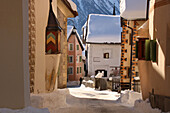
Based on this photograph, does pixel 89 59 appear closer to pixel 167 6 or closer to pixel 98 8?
pixel 167 6

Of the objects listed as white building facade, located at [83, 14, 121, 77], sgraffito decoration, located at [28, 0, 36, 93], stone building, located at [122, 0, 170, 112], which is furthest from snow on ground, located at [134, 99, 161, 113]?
white building facade, located at [83, 14, 121, 77]

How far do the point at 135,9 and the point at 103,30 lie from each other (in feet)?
46.3

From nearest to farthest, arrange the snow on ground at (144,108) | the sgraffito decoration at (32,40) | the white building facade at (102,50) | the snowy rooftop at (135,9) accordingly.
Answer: the sgraffito decoration at (32,40) < the snow on ground at (144,108) < the snowy rooftop at (135,9) < the white building facade at (102,50)

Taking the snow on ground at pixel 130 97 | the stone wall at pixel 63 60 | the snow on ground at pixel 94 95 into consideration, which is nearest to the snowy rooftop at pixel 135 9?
the stone wall at pixel 63 60

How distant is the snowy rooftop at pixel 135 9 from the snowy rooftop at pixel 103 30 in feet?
42.5

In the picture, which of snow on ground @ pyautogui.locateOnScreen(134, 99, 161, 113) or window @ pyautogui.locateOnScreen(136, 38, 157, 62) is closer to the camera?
snow on ground @ pyautogui.locateOnScreen(134, 99, 161, 113)

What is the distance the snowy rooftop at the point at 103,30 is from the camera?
962 inches

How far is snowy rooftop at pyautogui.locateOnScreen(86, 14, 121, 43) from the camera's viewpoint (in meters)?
24.4

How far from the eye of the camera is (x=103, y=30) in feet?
82.6

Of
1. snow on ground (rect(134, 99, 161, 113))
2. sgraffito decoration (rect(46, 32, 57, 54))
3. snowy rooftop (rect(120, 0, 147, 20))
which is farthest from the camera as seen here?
snowy rooftop (rect(120, 0, 147, 20))

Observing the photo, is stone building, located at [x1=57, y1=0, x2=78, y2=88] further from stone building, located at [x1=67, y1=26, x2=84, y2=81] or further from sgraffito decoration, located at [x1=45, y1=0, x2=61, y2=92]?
stone building, located at [x1=67, y1=26, x2=84, y2=81]

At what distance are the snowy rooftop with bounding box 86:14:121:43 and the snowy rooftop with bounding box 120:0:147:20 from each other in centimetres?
1297

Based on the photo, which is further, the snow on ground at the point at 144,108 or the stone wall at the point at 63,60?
the stone wall at the point at 63,60

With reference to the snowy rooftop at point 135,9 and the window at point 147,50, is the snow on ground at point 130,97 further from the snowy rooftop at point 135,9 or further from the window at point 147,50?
the snowy rooftop at point 135,9
